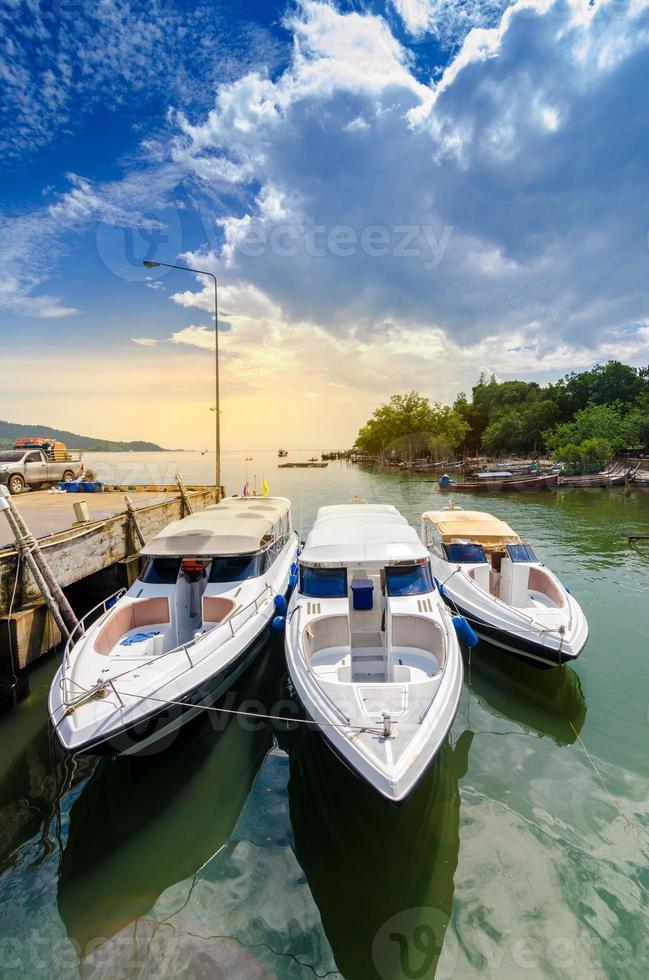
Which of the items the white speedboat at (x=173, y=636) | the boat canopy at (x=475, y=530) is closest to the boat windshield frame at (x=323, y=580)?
the white speedboat at (x=173, y=636)

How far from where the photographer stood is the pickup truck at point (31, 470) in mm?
22141

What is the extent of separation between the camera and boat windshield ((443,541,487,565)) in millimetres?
10938

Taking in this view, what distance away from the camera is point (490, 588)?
11.1 metres

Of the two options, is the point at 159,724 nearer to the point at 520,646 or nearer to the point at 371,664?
the point at 371,664

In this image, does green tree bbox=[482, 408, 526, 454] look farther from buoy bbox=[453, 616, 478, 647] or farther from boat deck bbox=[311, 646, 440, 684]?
boat deck bbox=[311, 646, 440, 684]

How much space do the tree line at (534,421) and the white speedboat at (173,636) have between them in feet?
165

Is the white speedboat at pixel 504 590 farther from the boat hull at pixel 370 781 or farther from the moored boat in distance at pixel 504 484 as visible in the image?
the moored boat in distance at pixel 504 484

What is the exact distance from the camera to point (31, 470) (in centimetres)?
2320

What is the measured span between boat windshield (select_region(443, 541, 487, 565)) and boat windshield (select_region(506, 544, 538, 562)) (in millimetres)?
744

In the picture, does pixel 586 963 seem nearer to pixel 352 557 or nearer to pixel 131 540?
pixel 352 557

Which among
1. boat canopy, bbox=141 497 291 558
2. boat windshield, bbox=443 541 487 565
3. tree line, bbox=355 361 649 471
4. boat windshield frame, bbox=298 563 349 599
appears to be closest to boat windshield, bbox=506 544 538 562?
boat windshield, bbox=443 541 487 565

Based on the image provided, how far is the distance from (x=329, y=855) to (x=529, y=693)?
5.15 metres

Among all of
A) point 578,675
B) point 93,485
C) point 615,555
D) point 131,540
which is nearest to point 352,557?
point 578,675

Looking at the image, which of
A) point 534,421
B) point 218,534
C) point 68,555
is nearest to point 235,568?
point 218,534
